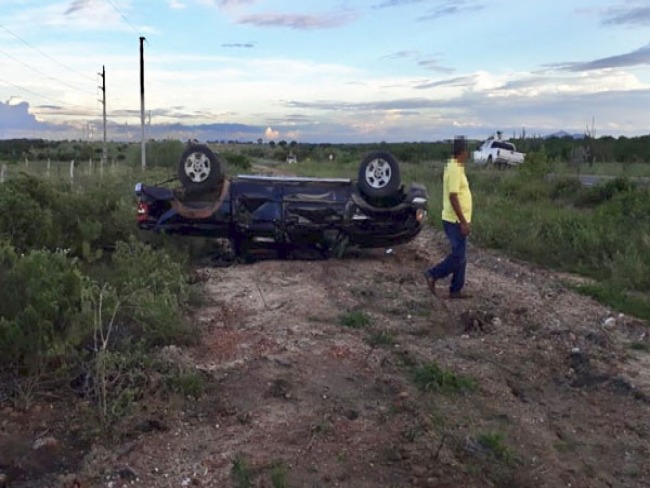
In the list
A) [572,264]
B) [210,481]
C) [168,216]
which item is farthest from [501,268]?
[210,481]

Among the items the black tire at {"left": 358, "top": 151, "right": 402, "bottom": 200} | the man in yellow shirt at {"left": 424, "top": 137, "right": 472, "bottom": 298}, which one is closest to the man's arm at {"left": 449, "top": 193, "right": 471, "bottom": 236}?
the man in yellow shirt at {"left": 424, "top": 137, "right": 472, "bottom": 298}

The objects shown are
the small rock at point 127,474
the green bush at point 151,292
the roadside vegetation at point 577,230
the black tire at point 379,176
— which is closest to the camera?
the small rock at point 127,474

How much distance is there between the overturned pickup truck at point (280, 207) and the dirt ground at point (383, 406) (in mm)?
1885

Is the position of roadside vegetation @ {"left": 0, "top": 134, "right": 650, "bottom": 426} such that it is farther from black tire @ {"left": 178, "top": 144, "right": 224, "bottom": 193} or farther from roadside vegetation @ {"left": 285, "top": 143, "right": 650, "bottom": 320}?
black tire @ {"left": 178, "top": 144, "right": 224, "bottom": 193}

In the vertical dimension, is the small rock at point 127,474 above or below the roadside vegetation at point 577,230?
below

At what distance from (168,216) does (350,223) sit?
7.73 ft

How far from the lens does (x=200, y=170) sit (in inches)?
410

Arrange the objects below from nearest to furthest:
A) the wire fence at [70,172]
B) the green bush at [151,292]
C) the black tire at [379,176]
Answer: the green bush at [151,292], the black tire at [379,176], the wire fence at [70,172]

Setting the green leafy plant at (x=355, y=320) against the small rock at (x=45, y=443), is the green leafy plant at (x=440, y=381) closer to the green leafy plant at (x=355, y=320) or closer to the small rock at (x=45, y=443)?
the green leafy plant at (x=355, y=320)

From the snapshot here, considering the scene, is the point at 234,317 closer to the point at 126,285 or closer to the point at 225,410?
the point at 126,285

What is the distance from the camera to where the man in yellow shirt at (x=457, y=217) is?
28.1 ft

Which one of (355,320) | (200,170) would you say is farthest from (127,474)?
(200,170)

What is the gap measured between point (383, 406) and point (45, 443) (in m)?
2.12

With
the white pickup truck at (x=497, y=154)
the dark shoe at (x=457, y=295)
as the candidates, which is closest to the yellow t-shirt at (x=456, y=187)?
the dark shoe at (x=457, y=295)
